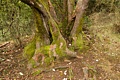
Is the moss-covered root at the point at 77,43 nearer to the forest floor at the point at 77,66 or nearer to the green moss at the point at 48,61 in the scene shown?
the forest floor at the point at 77,66

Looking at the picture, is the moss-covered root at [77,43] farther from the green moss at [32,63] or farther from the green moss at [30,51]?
the green moss at [32,63]

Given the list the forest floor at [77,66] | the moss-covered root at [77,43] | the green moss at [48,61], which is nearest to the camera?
the forest floor at [77,66]

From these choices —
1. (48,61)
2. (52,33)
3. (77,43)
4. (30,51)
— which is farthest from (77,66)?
(30,51)

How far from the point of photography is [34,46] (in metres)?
5.21

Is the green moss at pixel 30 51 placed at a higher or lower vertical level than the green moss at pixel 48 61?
higher

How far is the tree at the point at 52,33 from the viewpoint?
4578mm

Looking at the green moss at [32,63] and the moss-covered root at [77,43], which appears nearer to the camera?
the green moss at [32,63]

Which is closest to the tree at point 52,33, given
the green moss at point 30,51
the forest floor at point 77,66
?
the green moss at point 30,51

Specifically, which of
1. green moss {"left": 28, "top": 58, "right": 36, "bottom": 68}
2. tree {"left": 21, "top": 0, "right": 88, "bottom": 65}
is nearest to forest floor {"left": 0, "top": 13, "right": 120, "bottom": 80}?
green moss {"left": 28, "top": 58, "right": 36, "bottom": 68}

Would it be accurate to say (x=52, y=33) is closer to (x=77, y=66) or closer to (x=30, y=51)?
(x=30, y=51)

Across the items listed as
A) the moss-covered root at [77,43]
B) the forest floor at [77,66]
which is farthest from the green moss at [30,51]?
the moss-covered root at [77,43]

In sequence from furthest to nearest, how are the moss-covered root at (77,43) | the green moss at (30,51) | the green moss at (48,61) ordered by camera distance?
the moss-covered root at (77,43), the green moss at (30,51), the green moss at (48,61)

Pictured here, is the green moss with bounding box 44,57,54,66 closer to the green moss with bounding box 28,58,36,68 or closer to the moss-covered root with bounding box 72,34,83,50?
the green moss with bounding box 28,58,36,68

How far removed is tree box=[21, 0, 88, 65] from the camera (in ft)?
15.0
